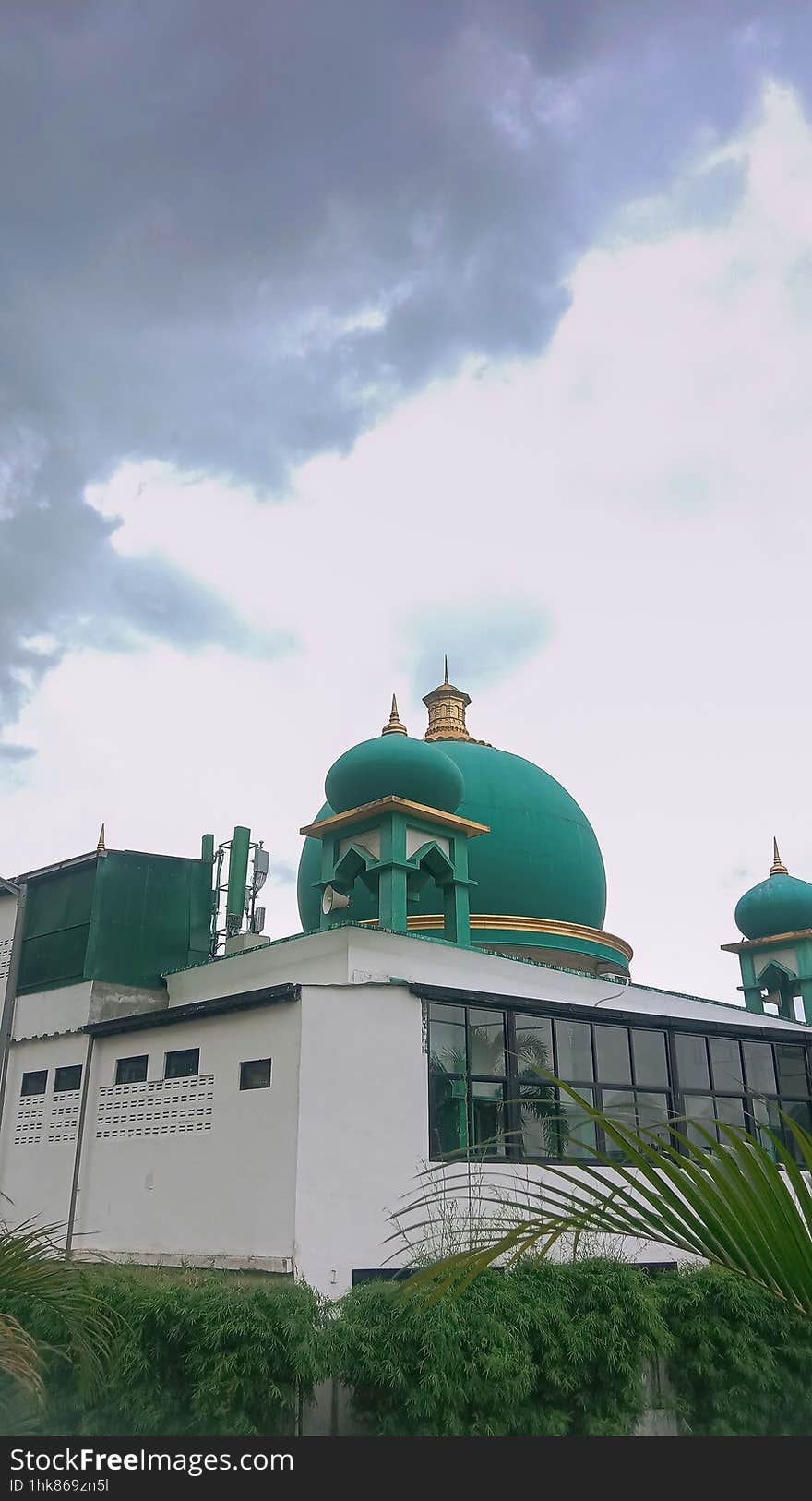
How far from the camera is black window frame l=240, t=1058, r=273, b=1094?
15.3 meters

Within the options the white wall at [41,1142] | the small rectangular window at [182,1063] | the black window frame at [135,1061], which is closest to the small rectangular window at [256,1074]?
the small rectangular window at [182,1063]

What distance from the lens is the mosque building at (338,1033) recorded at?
14789mm

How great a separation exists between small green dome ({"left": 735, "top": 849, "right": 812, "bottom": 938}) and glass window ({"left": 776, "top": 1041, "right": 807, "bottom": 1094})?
1115 cm

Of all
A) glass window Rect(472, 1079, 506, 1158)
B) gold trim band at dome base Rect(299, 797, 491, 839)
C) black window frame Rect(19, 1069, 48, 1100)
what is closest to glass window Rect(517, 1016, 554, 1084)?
glass window Rect(472, 1079, 506, 1158)

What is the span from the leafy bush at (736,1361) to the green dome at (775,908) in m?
19.1

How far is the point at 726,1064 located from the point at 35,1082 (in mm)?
11310

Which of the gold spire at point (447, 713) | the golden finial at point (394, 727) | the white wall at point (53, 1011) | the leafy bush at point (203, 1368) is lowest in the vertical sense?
the leafy bush at point (203, 1368)

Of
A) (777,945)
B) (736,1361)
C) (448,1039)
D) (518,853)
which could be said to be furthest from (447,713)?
(736,1361)

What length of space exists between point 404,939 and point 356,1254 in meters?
5.71

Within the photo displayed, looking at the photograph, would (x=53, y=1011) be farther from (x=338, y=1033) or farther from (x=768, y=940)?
(x=768, y=940)

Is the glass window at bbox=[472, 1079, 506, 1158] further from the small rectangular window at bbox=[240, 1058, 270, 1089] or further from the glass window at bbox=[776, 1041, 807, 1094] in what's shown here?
the glass window at bbox=[776, 1041, 807, 1094]

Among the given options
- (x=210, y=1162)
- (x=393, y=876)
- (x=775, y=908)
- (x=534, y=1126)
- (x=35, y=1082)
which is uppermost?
(x=775, y=908)

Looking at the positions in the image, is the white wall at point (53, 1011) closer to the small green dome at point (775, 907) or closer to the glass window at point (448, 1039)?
the glass window at point (448, 1039)

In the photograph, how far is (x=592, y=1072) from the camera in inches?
669
